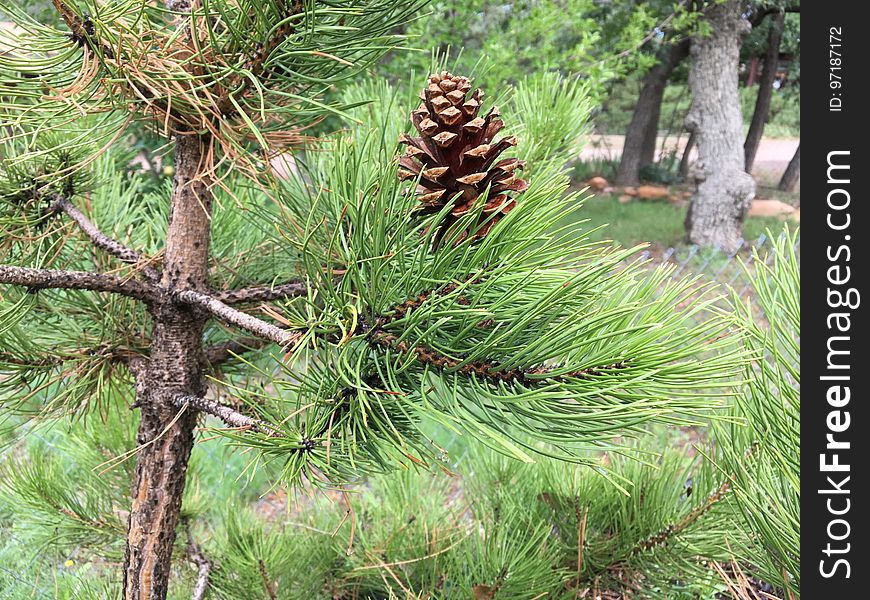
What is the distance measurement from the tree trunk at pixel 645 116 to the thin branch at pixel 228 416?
764 centimetres

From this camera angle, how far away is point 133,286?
0.61 meters

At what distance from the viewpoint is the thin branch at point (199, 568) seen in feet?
2.59

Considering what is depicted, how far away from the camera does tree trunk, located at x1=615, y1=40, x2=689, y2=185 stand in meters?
7.34

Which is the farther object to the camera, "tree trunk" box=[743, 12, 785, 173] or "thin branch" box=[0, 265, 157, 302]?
"tree trunk" box=[743, 12, 785, 173]

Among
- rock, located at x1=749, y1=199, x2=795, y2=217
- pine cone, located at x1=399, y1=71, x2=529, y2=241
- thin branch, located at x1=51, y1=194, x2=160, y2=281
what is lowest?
thin branch, located at x1=51, y1=194, x2=160, y2=281

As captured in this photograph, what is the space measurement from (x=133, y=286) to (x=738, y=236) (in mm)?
5469

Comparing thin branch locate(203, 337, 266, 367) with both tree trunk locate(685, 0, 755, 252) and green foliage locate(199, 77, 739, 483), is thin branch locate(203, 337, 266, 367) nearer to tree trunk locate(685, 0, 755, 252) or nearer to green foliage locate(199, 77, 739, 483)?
green foliage locate(199, 77, 739, 483)

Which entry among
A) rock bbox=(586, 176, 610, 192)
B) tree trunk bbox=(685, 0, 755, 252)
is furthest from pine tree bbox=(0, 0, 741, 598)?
rock bbox=(586, 176, 610, 192)

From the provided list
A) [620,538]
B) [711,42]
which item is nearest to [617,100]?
[711,42]

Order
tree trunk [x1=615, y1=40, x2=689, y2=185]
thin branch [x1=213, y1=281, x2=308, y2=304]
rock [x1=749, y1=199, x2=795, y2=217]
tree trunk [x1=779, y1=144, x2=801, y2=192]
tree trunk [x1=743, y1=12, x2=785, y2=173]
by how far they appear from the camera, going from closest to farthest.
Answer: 1. thin branch [x1=213, y1=281, x2=308, y2=304]
2. rock [x1=749, y1=199, x2=795, y2=217]
3. tree trunk [x1=743, y1=12, x2=785, y2=173]
4. tree trunk [x1=615, y1=40, x2=689, y2=185]
5. tree trunk [x1=779, y1=144, x2=801, y2=192]

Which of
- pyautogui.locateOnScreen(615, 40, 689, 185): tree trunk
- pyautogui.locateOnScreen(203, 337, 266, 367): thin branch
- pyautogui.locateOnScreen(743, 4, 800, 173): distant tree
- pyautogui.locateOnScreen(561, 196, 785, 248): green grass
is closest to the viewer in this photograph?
pyautogui.locateOnScreen(203, 337, 266, 367): thin branch

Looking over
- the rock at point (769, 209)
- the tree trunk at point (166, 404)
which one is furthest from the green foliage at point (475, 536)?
the rock at point (769, 209)

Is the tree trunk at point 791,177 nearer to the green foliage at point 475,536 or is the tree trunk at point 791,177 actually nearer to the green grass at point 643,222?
the green grass at point 643,222

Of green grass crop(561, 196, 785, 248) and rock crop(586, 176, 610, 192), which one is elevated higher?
rock crop(586, 176, 610, 192)
